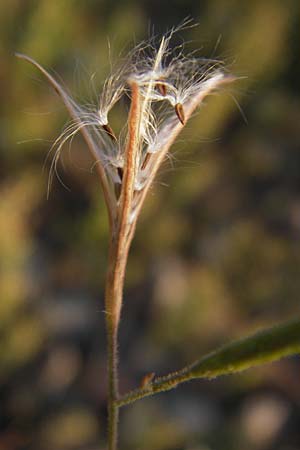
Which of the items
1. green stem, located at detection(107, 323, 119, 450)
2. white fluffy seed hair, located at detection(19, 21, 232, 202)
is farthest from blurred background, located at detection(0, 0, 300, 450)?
green stem, located at detection(107, 323, 119, 450)

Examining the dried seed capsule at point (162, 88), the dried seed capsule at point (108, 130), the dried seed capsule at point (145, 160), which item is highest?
the dried seed capsule at point (162, 88)

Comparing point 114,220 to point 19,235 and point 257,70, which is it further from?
point 257,70

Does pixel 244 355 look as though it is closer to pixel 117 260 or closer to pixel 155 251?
pixel 117 260

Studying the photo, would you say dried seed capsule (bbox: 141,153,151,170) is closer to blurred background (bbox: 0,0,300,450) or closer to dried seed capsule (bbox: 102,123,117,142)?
dried seed capsule (bbox: 102,123,117,142)

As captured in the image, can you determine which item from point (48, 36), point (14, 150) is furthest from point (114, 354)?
point (48, 36)

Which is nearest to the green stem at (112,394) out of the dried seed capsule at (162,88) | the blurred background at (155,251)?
the dried seed capsule at (162,88)

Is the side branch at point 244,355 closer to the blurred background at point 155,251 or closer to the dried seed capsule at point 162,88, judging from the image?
the dried seed capsule at point 162,88
